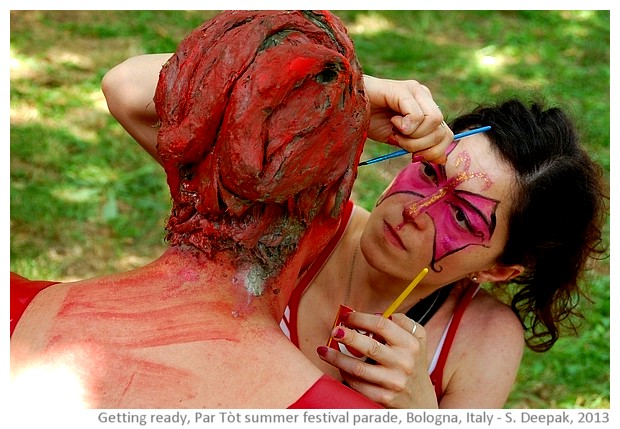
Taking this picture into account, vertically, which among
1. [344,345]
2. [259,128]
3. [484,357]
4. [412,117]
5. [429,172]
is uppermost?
[259,128]

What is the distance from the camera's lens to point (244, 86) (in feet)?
5.06

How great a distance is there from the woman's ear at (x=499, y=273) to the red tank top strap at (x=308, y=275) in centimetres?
51

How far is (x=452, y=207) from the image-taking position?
101 inches

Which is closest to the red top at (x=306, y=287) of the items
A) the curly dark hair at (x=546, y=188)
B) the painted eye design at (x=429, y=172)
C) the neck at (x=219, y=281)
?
the curly dark hair at (x=546, y=188)

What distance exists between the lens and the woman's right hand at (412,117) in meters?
2.10

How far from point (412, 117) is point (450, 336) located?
1.00 metres

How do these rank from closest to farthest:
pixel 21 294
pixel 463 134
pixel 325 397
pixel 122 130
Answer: pixel 325 397, pixel 21 294, pixel 463 134, pixel 122 130

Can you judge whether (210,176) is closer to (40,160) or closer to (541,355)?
(541,355)

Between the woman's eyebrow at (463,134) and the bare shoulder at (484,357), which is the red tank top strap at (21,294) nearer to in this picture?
the woman's eyebrow at (463,134)

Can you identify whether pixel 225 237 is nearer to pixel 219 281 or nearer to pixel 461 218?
pixel 219 281

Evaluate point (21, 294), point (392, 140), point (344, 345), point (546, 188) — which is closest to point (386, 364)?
point (344, 345)

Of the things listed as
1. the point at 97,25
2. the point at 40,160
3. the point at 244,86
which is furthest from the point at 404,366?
the point at 97,25

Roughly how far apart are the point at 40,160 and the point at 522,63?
3650mm

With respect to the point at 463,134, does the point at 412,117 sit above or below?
above
